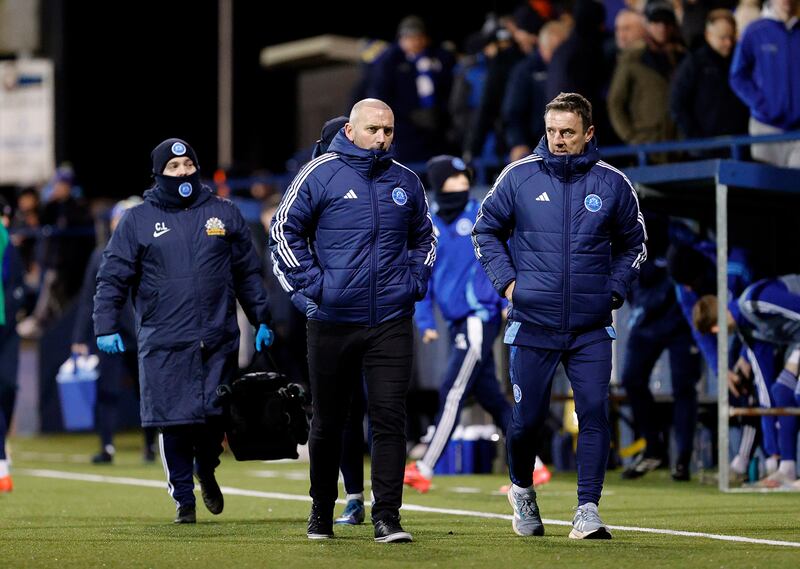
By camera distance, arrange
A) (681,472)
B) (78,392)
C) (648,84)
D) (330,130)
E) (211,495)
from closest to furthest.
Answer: (330,130)
(211,495)
(681,472)
(648,84)
(78,392)

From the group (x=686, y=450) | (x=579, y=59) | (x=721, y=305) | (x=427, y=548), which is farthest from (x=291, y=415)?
(x=579, y=59)

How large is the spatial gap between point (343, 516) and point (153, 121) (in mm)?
26759

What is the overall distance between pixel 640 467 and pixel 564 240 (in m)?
5.15

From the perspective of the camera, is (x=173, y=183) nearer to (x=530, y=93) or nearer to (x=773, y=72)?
(x=773, y=72)

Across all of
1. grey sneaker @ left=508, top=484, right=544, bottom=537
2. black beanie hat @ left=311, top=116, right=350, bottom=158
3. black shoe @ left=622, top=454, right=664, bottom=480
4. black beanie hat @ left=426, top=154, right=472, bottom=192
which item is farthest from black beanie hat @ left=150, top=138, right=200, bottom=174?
black shoe @ left=622, top=454, right=664, bottom=480

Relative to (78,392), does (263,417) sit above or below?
above

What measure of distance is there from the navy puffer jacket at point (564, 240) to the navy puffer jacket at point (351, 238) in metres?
0.46

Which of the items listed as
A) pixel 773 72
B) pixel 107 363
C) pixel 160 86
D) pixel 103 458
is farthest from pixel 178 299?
pixel 160 86

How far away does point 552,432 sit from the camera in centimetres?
Result: 1432

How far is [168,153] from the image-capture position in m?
9.45

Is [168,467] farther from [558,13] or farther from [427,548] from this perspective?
[558,13]

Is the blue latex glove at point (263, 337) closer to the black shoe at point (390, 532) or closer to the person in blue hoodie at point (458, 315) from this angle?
the black shoe at point (390, 532)

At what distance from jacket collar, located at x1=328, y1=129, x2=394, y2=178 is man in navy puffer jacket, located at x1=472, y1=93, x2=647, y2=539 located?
1.99 ft

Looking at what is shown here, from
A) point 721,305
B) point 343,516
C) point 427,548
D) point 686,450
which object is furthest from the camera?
point 686,450
